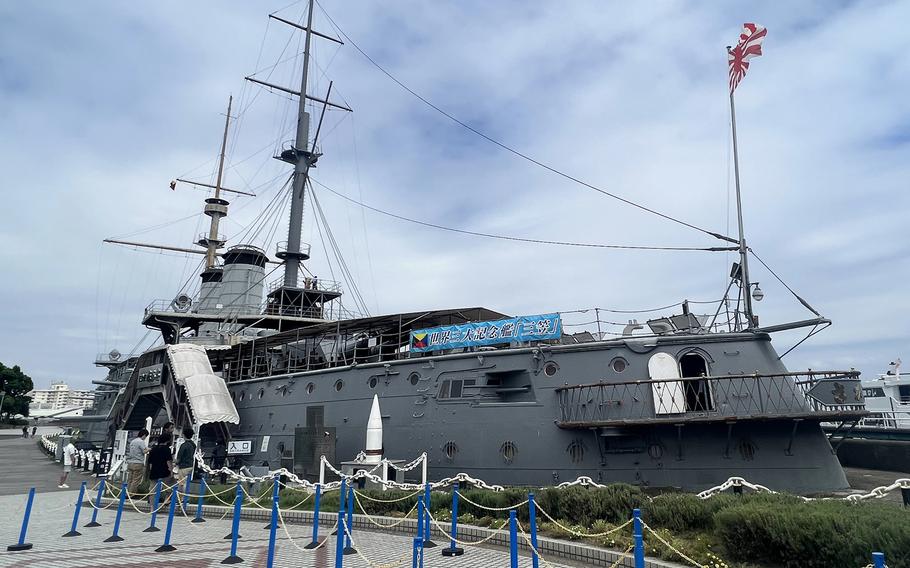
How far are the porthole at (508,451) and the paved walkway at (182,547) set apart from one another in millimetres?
5194

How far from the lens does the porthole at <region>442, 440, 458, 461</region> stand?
1655 centimetres

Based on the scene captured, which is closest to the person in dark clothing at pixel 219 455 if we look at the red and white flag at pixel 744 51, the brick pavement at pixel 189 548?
the brick pavement at pixel 189 548

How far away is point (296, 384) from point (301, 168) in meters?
14.9

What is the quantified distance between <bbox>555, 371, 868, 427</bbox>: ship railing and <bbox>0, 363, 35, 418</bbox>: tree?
9513 centimetres

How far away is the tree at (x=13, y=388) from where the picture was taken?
3179 inches

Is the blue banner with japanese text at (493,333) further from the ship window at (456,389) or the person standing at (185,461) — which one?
the person standing at (185,461)

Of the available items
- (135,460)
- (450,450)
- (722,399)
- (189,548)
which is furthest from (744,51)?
(135,460)

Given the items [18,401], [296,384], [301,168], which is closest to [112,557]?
[296,384]

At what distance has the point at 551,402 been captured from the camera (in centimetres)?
1535

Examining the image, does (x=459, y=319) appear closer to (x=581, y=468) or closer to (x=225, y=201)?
(x=581, y=468)

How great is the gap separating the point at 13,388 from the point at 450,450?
9268 cm

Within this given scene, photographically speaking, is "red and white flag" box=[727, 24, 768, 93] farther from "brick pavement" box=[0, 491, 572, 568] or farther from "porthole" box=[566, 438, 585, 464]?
"brick pavement" box=[0, 491, 572, 568]

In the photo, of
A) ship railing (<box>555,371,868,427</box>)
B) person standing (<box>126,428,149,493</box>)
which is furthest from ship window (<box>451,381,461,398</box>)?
person standing (<box>126,428,149,493</box>)

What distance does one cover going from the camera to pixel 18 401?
82.9 m
